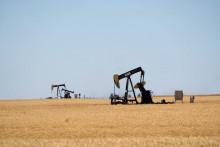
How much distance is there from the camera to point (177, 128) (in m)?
12.0

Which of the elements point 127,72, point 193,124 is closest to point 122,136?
point 193,124

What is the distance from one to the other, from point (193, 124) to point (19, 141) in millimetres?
6386

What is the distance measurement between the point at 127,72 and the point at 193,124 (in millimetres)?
18087

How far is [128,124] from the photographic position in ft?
43.7

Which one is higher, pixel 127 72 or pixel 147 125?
pixel 127 72

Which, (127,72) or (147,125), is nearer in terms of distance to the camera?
(147,125)

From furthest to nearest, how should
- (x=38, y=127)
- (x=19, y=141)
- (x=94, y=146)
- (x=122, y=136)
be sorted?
(x=38, y=127) < (x=122, y=136) < (x=19, y=141) < (x=94, y=146)

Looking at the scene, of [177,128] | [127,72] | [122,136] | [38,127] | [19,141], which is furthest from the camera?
[127,72]

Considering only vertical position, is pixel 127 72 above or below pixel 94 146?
above

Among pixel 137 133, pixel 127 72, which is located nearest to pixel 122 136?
pixel 137 133

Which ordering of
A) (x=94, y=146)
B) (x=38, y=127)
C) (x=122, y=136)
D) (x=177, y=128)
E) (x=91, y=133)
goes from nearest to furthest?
(x=94, y=146) → (x=122, y=136) → (x=91, y=133) → (x=177, y=128) → (x=38, y=127)

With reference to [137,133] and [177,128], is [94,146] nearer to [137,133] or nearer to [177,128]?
[137,133]

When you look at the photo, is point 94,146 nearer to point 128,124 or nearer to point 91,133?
point 91,133

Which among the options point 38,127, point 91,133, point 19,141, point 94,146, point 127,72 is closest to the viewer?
point 94,146
